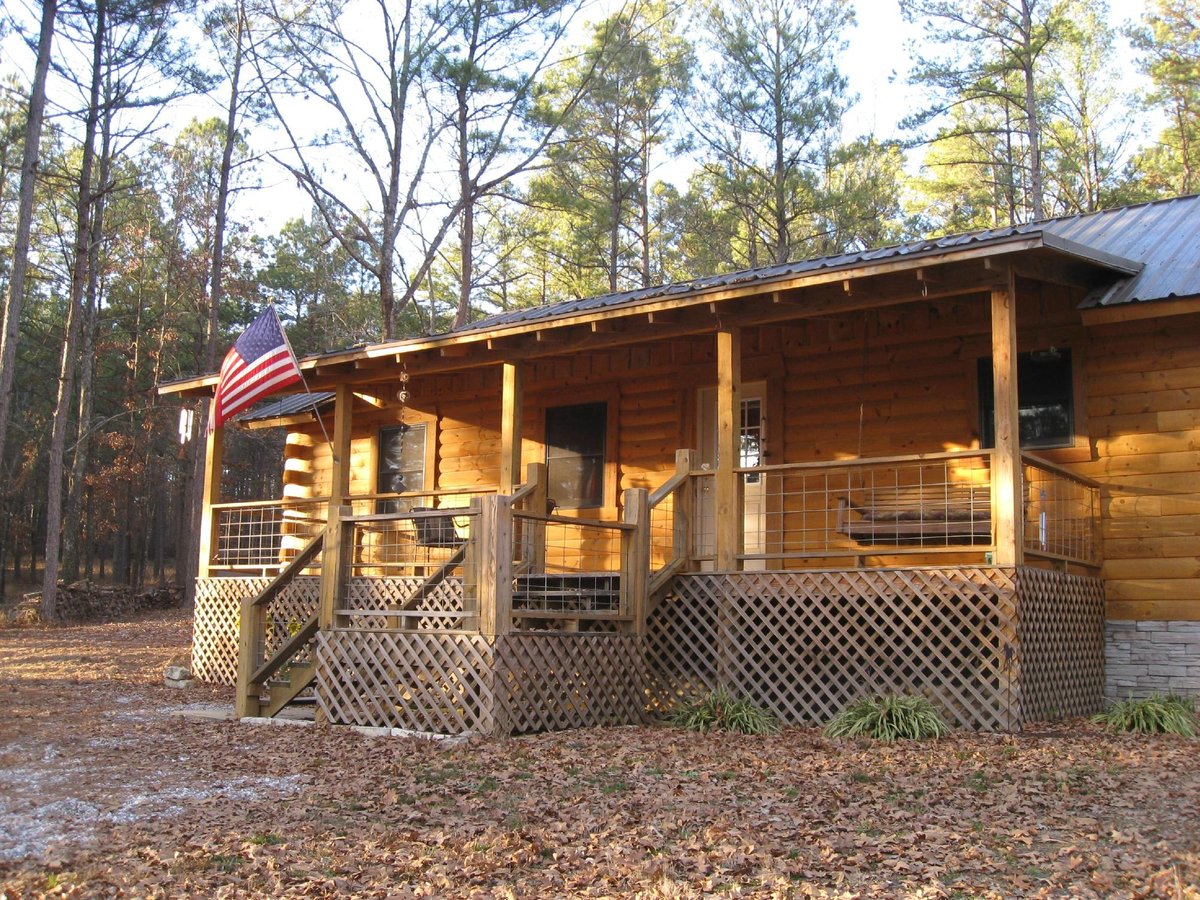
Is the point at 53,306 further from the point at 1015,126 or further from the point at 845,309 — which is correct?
the point at 845,309

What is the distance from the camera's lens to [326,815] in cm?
651

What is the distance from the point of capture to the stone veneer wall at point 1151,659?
10.0m

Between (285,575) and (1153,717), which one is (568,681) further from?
(1153,717)

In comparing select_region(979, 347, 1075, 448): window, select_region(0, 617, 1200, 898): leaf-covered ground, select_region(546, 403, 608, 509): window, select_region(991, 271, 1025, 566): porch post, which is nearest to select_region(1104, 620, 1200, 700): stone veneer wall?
select_region(0, 617, 1200, 898): leaf-covered ground

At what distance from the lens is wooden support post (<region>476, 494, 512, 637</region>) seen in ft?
30.0

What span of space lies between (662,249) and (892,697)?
2415 centimetres

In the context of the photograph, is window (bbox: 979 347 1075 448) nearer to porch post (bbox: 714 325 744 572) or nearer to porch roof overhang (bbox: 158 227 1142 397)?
porch roof overhang (bbox: 158 227 1142 397)

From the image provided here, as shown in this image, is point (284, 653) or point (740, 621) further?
point (284, 653)

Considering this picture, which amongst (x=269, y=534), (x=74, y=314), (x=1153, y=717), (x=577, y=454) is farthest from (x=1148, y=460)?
(x=74, y=314)

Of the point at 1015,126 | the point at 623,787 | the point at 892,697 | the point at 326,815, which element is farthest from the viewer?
the point at 1015,126

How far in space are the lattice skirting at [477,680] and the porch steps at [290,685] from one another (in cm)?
29

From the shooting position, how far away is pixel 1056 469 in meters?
9.72

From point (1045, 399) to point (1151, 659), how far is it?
252 centimetres

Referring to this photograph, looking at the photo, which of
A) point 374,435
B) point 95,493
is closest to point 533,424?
point 374,435
